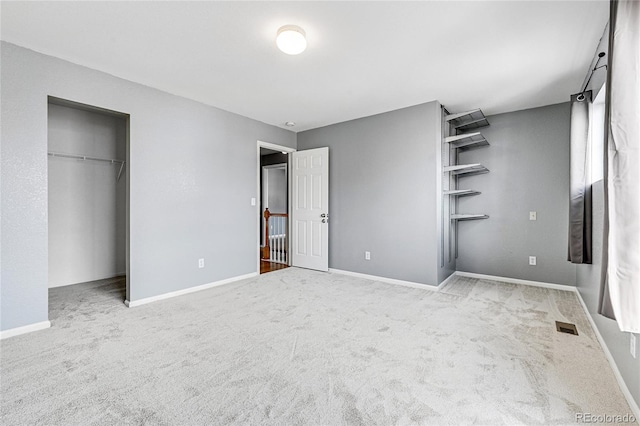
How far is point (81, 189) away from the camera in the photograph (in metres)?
4.16

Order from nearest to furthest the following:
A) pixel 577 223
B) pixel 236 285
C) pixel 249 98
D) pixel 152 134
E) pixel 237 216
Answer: pixel 577 223 → pixel 152 134 → pixel 249 98 → pixel 236 285 → pixel 237 216

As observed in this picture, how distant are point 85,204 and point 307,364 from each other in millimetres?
4085

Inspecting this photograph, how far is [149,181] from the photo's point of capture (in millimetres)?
3320

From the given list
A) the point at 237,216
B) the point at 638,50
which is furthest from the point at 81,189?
the point at 638,50

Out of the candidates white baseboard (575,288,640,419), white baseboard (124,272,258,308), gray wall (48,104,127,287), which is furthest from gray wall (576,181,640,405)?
gray wall (48,104,127,287)

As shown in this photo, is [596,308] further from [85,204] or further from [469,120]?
[85,204]

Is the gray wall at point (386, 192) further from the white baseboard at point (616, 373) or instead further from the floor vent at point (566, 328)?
the white baseboard at point (616, 373)

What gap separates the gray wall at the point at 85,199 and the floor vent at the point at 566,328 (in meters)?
5.59

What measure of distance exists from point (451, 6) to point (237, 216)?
347 centimetres

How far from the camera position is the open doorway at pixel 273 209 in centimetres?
538

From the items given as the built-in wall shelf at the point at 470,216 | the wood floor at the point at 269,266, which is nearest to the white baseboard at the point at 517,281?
the built-in wall shelf at the point at 470,216

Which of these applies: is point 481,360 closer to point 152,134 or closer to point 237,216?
point 237,216

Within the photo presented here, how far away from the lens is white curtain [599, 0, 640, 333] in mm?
1255

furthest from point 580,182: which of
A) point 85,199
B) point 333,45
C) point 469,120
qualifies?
point 85,199
